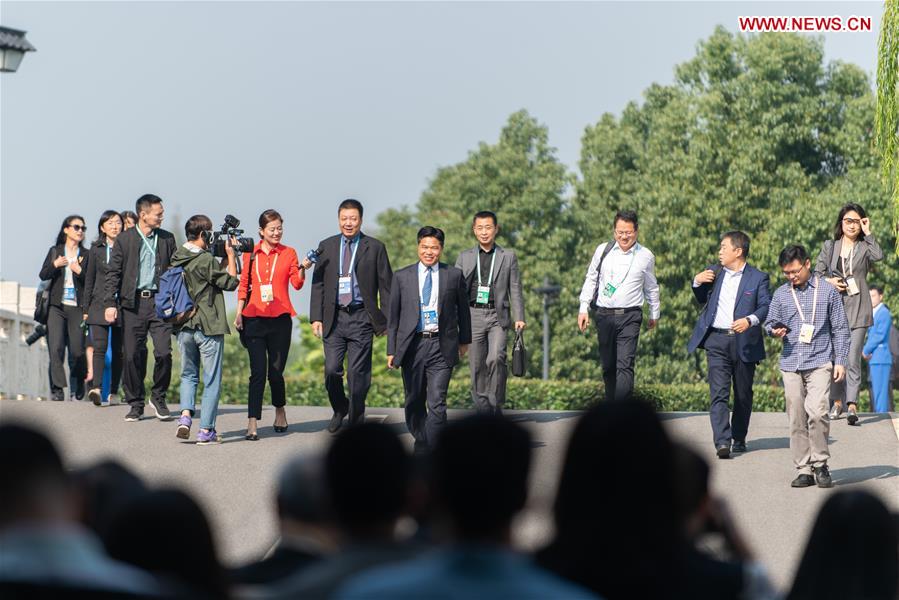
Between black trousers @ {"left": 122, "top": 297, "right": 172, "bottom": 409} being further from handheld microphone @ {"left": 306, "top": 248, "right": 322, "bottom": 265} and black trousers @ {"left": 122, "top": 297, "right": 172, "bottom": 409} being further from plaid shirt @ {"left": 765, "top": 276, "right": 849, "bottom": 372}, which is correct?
plaid shirt @ {"left": 765, "top": 276, "right": 849, "bottom": 372}

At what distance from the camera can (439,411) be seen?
Answer: 12984mm

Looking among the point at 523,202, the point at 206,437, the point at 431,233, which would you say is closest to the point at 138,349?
the point at 206,437

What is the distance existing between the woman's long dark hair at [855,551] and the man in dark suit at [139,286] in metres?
11.3

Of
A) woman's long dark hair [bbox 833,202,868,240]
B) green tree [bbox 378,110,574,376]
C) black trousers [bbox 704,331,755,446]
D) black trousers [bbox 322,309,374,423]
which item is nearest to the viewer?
black trousers [bbox 704,331,755,446]

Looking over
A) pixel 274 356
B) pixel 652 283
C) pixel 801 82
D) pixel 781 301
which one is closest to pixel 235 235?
pixel 274 356

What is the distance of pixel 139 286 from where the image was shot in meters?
14.9

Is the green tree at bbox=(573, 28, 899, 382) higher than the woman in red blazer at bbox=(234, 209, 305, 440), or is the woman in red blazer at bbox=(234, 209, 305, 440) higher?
the green tree at bbox=(573, 28, 899, 382)

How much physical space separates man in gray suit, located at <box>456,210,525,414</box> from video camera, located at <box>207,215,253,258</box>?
2.04 metres

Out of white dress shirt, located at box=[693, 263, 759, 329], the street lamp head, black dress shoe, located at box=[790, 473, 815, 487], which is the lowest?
black dress shoe, located at box=[790, 473, 815, 487]

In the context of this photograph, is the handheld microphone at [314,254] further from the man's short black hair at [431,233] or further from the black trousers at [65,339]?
the black trousers at [65,339]

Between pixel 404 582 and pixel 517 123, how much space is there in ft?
162

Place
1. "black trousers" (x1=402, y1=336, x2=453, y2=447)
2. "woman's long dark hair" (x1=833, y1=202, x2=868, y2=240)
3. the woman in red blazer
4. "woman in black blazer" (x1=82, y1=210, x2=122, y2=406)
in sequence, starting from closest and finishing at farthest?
"black trousers" (x1=402, y1=336, x2=453, y2=447), the woman in red blazer, "woman's long dark hair" (x1=833, y1=202, x2=868, y2=240), "woman in black blazer" (x1=82, y1=210, x2=122, y2=406)

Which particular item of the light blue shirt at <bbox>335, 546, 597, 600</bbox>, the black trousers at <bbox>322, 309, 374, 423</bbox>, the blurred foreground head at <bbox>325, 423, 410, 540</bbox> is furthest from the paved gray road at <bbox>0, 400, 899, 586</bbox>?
the light blue shirt at <bbox>335, 546, 597, 600</bbox>

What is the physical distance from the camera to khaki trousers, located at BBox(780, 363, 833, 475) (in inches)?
462
